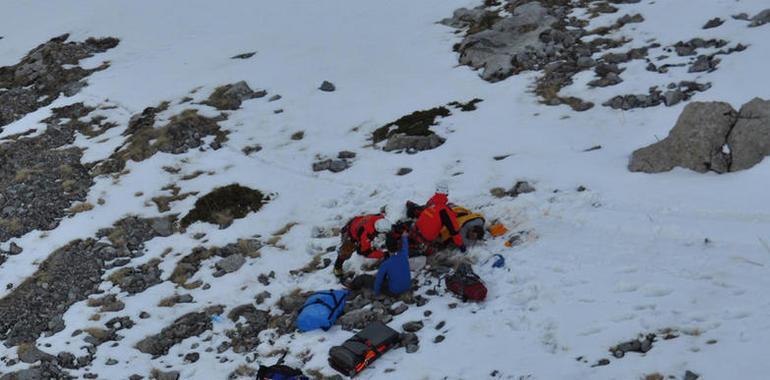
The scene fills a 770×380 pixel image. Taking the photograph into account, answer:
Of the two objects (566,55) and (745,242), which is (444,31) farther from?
(745,242)

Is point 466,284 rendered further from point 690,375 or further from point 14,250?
Answer: point 14,250

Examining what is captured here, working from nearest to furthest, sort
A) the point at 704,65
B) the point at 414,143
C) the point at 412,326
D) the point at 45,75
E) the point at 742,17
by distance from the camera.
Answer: the point at 412,326 → the point at 414,143 → the point at 704,65 → the point at 742,17 → the point at 45,75

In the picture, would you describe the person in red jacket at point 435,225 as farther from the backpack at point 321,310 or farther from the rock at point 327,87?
the rock at point 327,87

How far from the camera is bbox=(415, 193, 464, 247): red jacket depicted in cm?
1253

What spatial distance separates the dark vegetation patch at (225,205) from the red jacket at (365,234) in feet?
14.7

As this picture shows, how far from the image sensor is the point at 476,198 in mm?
14477

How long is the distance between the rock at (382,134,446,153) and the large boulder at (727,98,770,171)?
7.16 m

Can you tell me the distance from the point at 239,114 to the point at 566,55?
36.3 feet

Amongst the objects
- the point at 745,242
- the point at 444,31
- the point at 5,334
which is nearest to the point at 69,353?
the point at 5,334

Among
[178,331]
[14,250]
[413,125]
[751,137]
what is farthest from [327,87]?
[751,137]

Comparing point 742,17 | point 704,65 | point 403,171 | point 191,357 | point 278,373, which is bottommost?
point 191,357

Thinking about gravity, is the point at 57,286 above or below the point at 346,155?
below

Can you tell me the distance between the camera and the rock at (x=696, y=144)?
519 inches

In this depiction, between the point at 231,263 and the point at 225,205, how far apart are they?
9.42 ft
